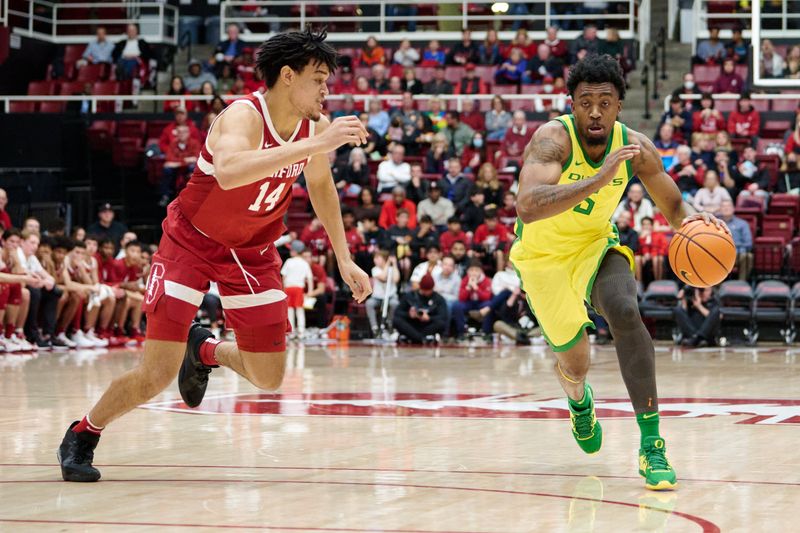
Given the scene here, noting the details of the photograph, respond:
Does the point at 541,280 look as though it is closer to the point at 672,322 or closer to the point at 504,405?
the point at 504,405

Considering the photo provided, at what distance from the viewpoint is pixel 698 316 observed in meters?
15.8

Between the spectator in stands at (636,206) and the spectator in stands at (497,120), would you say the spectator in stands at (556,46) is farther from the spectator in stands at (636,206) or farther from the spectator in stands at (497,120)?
the spectator in stands at (636,206)

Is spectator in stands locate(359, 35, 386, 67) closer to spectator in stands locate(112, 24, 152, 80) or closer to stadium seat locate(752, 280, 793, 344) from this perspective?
spectator in stands locate(112, 24, 152, 80)

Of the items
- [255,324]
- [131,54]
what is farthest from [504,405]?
[131,54]

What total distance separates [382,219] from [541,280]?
12.2m

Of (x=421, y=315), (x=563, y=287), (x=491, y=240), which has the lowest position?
(x=421, y=315)

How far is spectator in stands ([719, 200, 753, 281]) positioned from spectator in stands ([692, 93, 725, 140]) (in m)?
2.84

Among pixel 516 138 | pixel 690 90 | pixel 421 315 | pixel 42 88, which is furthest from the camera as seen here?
pixel 42 88

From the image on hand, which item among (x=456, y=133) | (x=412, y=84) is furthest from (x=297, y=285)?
(x=412, y=84)

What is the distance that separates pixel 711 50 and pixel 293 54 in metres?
18.1

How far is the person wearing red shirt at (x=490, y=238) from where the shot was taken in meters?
17.2

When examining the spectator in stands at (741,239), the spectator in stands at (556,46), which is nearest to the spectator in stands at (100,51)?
the spectator in stands at (556,46)

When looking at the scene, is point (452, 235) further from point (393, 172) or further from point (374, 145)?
point (374, 145)

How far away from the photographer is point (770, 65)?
1530 cm
